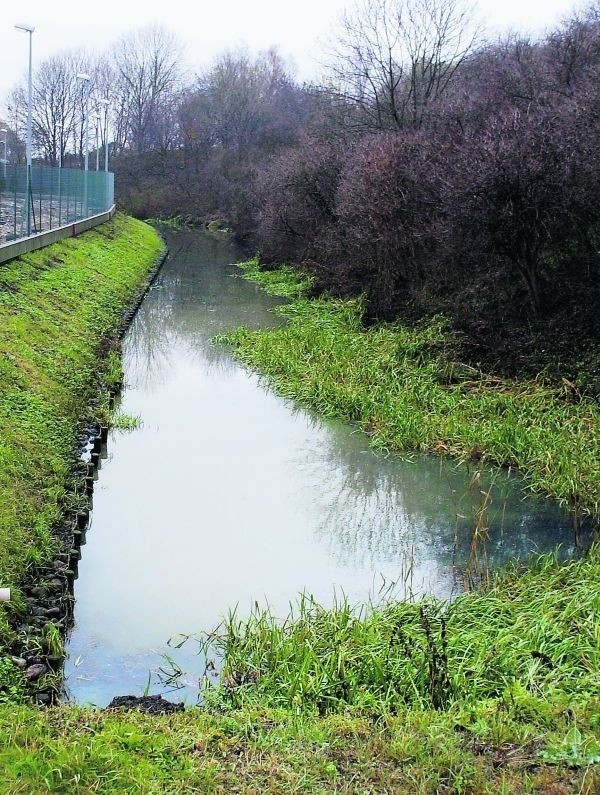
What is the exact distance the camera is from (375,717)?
4910 mm

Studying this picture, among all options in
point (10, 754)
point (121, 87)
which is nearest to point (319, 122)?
point (10, 754)

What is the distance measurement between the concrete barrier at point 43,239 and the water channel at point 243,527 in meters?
6.19

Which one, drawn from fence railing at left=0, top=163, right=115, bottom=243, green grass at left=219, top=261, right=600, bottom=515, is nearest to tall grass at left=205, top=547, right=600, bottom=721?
green grass at left=219, top=261, right=600, bottom=515

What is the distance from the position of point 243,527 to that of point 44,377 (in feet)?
15.3

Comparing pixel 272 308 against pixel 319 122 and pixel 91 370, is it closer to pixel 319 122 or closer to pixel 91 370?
pixel 91 370

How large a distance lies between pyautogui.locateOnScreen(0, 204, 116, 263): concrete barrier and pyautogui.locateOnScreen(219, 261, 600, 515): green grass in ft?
16.6

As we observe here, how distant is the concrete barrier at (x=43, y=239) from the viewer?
1792cm

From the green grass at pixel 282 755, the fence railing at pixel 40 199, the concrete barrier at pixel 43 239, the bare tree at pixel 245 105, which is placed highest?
the bare tree at pixel 245 105

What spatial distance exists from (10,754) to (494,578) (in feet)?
13.5

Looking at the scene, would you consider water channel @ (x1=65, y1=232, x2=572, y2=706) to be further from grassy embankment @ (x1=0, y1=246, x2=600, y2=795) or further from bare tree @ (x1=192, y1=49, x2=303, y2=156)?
bare tree @ (x1=192, y1=49, x2=303, y2=156)

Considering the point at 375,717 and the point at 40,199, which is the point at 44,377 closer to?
the point at 375,717

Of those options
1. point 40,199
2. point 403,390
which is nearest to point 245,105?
point 40,199

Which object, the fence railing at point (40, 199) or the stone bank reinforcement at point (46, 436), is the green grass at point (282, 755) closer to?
the stone bank reinforcement at point (46, 436)

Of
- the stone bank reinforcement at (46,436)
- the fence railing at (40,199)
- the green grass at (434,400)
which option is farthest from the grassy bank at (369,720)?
the fence railing at (40,199)
